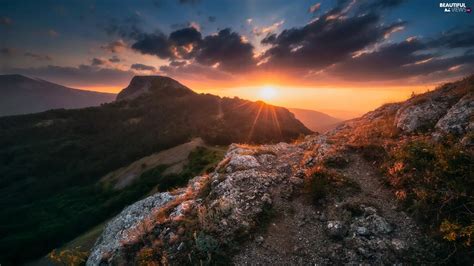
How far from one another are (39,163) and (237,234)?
14438 centimetres

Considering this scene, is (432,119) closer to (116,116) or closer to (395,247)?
(395,247)

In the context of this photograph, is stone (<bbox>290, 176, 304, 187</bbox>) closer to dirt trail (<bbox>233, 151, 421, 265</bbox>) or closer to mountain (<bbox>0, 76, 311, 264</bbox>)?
dirt trail (<bbox>233, 151, 421, 265</bbox>)

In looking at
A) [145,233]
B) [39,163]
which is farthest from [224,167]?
[39,163]

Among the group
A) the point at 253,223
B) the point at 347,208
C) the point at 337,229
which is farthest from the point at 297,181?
the point at 337,229

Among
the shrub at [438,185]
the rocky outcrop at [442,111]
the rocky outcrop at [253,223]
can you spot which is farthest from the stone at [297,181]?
the rocky outcrop at [442,111]

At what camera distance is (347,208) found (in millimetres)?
12094

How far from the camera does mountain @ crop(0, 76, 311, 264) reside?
56.4m

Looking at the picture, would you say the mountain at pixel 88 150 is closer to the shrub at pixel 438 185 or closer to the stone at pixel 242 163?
the stone at pixel 242 163

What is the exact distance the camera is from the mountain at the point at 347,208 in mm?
9914

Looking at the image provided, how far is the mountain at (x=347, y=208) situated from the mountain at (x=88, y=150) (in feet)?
112

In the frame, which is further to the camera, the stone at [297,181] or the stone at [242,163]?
the stone at [242,163]

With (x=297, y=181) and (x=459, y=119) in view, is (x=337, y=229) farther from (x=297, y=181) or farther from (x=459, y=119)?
(x=459, y=119)

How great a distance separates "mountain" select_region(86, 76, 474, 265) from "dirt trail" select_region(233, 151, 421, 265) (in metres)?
0.04

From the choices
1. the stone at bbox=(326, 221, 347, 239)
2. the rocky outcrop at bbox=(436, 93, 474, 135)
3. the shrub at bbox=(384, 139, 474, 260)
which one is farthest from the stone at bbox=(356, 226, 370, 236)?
the rocky outcrop at bbox=(436, 93, 474, 135)
